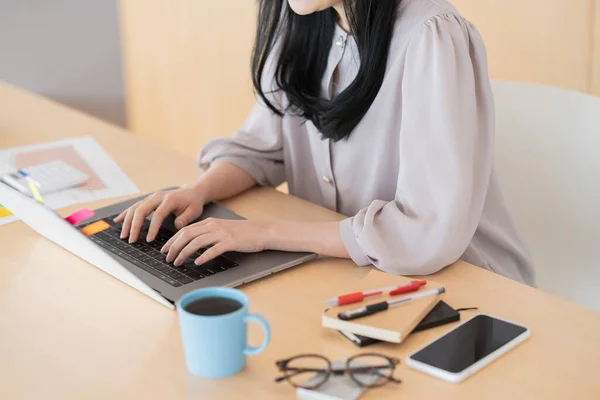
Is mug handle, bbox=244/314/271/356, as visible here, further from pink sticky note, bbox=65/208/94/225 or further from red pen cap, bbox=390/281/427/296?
pink sticky note, bbox=65/208/94/225

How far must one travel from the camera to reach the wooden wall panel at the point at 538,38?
1.81m

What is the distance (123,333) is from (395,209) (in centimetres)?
42

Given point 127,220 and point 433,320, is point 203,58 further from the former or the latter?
point 433,320

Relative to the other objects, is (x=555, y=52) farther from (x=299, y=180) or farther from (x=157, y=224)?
(x=157, y=224)

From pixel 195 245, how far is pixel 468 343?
0.42 metres

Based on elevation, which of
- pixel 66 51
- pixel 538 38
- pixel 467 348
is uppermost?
pixel 538 38

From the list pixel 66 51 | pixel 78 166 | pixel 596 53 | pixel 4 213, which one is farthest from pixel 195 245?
pixel 66 51

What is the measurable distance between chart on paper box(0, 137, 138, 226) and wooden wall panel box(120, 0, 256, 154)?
3.97 ft

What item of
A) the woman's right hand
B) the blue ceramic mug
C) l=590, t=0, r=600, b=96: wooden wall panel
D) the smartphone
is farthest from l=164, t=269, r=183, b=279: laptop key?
l=590, t=0, r=600, b=96: wooden wall panel

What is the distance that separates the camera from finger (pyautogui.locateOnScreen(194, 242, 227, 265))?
107 cm

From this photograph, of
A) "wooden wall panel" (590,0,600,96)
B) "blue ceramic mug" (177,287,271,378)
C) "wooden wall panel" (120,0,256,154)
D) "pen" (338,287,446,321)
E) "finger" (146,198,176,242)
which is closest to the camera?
"blue ceramic mug" (177,287,271,378)

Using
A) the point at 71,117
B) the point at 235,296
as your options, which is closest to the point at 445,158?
the point at 235,296

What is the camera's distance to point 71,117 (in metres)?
1.85

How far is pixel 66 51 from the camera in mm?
3006
